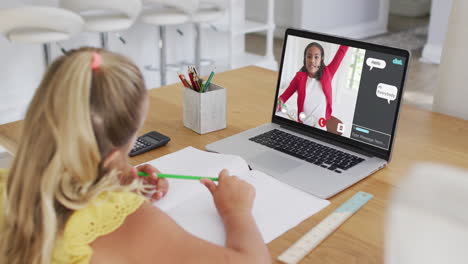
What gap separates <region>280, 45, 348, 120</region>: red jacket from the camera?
1.18 metres

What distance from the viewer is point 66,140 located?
650 millimetres

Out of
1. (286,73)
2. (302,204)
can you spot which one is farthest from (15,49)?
(302,204)

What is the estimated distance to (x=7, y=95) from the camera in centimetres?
342

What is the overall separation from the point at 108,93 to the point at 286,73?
2.25 feet

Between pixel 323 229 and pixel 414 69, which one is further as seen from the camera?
pixel 414 69

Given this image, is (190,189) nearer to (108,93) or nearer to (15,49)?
(108,93)

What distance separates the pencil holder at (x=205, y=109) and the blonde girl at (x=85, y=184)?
1.78 feet

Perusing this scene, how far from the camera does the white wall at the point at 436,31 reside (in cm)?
470

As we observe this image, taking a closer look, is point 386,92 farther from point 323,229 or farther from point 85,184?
point 85,184

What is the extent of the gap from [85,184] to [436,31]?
473cm

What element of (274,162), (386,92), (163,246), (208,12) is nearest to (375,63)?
(386,92)

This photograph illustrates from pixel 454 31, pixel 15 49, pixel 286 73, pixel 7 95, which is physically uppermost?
pixel 454 31

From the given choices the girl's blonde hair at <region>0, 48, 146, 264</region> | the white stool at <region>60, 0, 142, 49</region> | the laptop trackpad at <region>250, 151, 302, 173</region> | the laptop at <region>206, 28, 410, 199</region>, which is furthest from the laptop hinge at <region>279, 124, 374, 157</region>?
the white stool at <region>60, 0, 142, 49</region>

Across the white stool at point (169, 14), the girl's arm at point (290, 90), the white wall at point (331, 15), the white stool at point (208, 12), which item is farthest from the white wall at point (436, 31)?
the girl's arm at point (290, 90)
